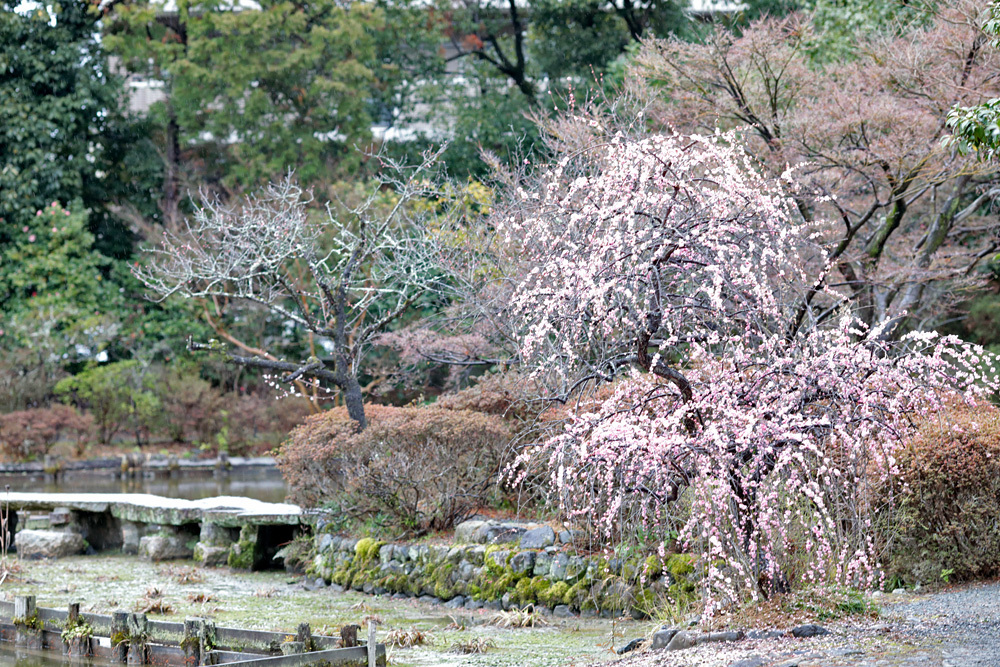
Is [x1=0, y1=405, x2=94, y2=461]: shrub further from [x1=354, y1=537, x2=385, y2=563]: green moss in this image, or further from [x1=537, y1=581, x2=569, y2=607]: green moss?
[x1=537, y1=581, x2=569, y2=607]: green moss

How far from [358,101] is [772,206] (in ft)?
56.7

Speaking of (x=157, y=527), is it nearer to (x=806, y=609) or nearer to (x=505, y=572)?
(x=505, y=572)

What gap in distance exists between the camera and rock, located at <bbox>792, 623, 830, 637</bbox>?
5281 millimetres

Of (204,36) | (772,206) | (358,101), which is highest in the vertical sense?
(204,36)

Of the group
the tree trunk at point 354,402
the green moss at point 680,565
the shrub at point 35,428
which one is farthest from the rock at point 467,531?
the shrub at point 35,428

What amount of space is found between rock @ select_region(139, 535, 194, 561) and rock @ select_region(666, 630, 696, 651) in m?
7.32

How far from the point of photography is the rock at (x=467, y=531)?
8875 mm

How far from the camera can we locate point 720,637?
543cm

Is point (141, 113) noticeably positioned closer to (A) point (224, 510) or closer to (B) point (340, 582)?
(A) point (224, 510)

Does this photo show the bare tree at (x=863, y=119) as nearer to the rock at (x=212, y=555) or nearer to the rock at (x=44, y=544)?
the rock at (x=212, y=555)

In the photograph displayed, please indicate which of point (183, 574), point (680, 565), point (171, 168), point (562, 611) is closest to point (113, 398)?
point (171, 168)

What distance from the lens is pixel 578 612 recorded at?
777cm

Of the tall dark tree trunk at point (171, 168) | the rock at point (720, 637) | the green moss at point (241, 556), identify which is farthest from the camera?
the tall dark tree trunk at point (171, 168)

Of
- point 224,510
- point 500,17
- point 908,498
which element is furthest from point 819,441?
point 500,17
